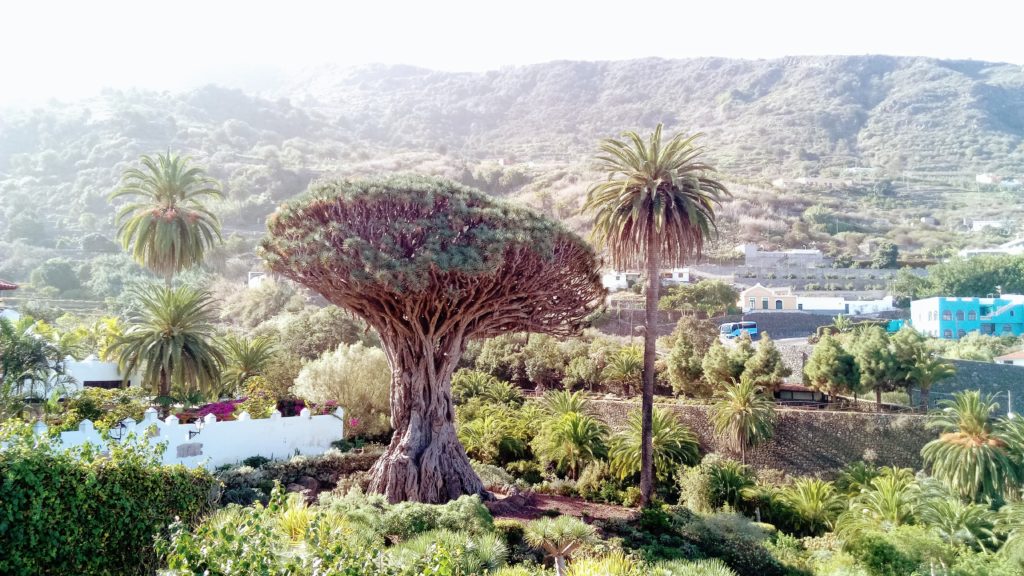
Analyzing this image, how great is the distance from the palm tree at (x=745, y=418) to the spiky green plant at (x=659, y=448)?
1.17 m

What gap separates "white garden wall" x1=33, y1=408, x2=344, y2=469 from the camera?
17234 mm

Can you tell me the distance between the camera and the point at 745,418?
72.2 feet

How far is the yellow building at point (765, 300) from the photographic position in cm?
4528

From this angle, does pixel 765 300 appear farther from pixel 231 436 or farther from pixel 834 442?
pixel 231 436

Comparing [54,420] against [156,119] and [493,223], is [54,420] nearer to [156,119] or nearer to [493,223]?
[493,223]

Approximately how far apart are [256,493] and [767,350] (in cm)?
1736

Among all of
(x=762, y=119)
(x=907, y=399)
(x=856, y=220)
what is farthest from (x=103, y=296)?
(x=762, y=119)

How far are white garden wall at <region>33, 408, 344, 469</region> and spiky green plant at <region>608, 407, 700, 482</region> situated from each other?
8.42 meters

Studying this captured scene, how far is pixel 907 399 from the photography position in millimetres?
25359

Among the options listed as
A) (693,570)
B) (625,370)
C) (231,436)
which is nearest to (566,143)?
(625,370)

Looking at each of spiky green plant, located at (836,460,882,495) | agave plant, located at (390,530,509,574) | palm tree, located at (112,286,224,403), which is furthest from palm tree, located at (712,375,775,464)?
palm tree, located at (112,286,224,403)

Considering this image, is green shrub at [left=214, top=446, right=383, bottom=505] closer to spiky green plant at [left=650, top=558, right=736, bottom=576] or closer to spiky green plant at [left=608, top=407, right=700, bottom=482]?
spiky green plant at [left=608, top=407, right=700, bottom=482]

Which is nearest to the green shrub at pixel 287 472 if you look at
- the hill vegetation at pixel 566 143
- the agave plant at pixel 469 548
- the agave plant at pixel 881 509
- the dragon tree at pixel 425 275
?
the dragon tree at pixel 425 275

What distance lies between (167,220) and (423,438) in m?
13.4
